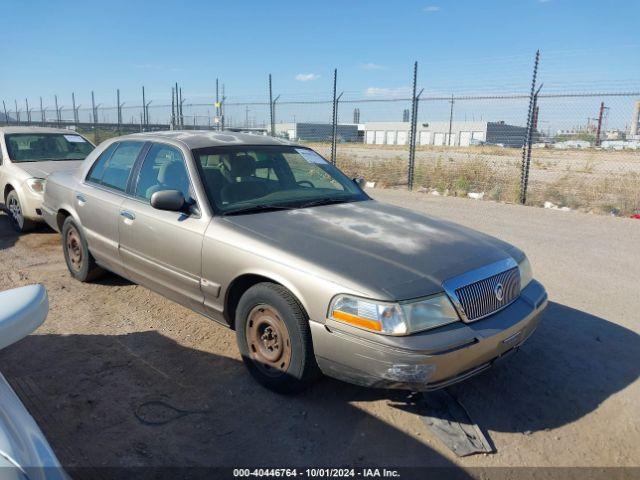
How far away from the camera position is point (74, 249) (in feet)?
17.7

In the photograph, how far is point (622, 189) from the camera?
11367 mm

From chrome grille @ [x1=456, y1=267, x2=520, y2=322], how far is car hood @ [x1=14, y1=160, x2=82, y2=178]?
635cm

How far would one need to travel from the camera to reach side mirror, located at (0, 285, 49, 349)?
173 centimetres

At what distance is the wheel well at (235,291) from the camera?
11.0 ft

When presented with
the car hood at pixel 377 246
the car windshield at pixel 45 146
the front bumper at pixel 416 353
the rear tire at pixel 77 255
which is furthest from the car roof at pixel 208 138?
the car windshield at pixel 45 146

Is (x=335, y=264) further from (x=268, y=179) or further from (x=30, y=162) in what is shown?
Result: (x=30, y=162)

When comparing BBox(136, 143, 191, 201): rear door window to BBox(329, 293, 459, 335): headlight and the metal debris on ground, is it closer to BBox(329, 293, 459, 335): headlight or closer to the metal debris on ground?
BBox(329, 293, 459, 335): headlight

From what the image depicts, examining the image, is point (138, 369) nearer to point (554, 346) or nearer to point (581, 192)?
point (554, 346)

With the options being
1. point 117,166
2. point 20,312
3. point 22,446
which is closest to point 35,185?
point 117,166

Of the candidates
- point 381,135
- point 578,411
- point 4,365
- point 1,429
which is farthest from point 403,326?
point 381,135

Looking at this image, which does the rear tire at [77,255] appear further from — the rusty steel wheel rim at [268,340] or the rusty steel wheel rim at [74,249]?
the rusty steel wheel rim at [268,340]

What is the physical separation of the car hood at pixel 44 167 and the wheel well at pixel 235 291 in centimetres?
499

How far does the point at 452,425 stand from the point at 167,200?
239 centimetres

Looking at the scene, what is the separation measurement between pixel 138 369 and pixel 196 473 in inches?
49.0
